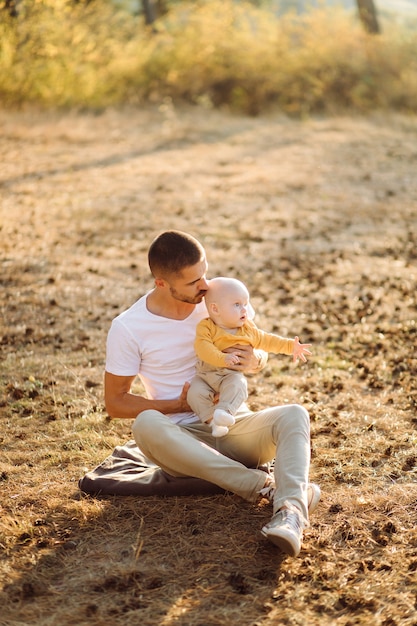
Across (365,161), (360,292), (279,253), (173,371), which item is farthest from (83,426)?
(365,161)

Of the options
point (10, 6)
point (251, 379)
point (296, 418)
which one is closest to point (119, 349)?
point (296, 418)

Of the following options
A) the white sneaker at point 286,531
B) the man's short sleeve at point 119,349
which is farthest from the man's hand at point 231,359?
the white sneaker at point 286,531

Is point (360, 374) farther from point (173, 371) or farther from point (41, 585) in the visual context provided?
point (41, 585)

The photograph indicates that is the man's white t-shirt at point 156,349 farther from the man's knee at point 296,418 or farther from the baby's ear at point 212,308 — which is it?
the man's knee at point 296,418

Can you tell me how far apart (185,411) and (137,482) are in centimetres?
45

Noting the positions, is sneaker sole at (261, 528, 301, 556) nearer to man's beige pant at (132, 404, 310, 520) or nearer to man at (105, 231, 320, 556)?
man at (105, 231, 320, 556)

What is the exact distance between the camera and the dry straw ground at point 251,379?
12.5 ft

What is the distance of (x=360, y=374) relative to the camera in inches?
268

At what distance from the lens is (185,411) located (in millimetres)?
4672

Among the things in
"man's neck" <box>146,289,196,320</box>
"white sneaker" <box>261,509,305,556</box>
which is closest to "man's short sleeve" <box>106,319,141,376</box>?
"man's neck" <box>146,289,196,320</box>

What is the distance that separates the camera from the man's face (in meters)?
4.49

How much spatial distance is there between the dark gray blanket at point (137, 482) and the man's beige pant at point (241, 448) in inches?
3.7

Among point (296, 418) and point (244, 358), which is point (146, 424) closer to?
point (244, 358)

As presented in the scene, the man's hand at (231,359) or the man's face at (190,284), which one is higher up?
the man's face at (190,284)
